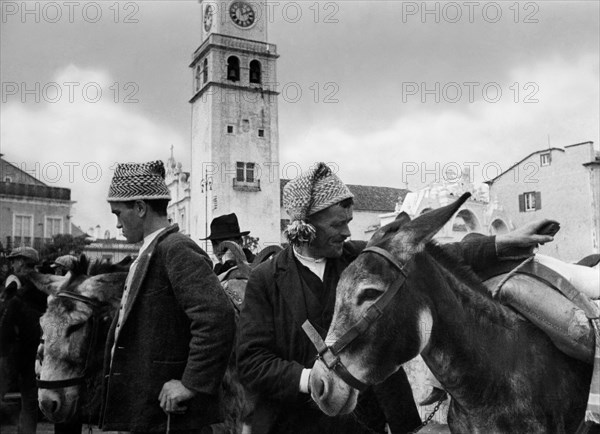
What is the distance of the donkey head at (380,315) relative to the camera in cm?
251

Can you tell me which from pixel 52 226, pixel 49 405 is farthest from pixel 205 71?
pixel 49 405

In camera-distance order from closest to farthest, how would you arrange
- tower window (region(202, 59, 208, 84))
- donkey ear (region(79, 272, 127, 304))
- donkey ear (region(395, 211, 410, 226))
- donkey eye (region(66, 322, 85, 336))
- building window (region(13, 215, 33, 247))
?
1. donkey ear (region(395, 211, 410, 226))
2. donkey eye (region(66, 322, 85, 336))
3. donkey ear (region(79, 272, 127, 304))
4. building window (region(13, 215, 33, 247))
5. tower window (region(202, 59, 208, 84))

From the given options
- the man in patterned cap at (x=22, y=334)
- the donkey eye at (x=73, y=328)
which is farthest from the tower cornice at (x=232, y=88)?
the donkey eye at (x=73, y=328)

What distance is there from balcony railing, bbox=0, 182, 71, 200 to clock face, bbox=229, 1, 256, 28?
20.1 meters

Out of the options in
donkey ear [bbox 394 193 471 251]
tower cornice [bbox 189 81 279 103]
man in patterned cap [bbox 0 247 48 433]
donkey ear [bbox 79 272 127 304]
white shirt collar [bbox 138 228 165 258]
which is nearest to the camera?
donkey ear [bbox 394 193 471 251]

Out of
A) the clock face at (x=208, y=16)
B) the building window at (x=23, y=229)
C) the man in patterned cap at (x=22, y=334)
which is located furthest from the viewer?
the clock face at (x=208, y=16)

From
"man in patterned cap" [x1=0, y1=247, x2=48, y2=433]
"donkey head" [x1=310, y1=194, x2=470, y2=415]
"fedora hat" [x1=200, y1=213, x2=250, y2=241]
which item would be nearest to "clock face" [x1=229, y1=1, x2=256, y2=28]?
"fedora hat" [x1=200, y1=213, x2=250, y2=241]

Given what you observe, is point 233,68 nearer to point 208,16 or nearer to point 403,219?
point 208,16

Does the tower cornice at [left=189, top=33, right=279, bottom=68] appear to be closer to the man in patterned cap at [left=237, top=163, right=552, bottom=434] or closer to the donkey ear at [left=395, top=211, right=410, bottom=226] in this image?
the man in patterned cap at [left=237, top=163, right=552, bottom=434]

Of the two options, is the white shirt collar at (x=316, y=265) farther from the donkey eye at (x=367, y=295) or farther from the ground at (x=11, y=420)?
the ground at (x=11, y=420)

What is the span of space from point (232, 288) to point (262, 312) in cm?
217

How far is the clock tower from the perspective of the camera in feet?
157

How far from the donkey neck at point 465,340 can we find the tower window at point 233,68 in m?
49.9

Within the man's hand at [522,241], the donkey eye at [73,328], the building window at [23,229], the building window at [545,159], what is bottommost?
the donkey eye at [73,328]
